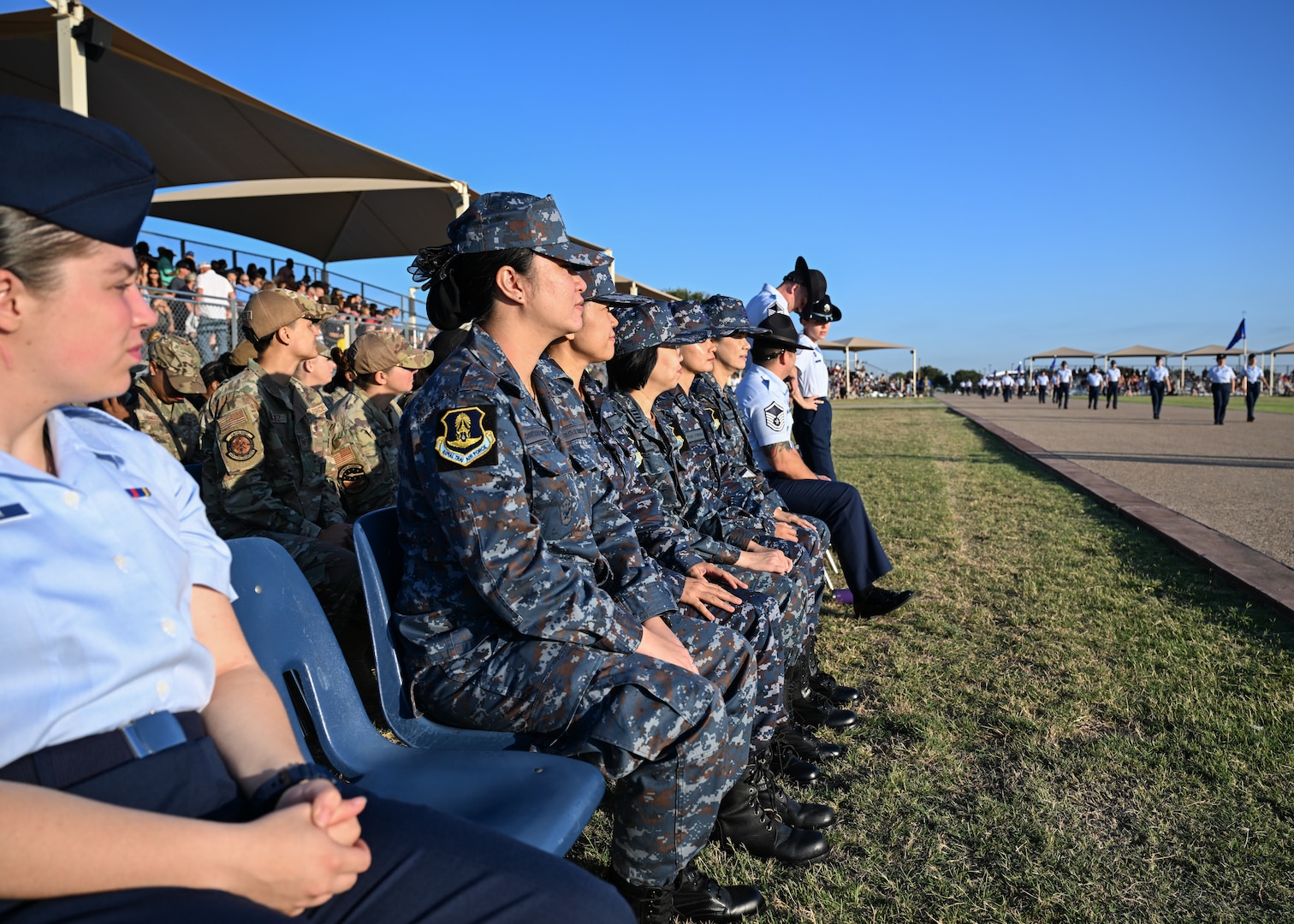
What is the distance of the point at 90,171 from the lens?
1.17 meters

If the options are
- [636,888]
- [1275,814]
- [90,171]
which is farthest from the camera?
[1275,814]

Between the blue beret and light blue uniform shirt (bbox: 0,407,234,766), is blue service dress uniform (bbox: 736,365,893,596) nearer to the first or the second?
light blue uniform shirt (bbox: 0,407,234,766)

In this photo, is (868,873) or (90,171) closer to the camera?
(90,171)

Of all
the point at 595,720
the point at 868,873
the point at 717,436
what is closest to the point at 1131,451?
the point at 717,436

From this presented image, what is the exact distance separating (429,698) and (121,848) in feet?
3.49

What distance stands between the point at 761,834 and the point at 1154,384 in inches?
1124

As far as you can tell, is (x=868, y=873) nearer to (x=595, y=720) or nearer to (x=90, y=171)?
(x=595, y=720)

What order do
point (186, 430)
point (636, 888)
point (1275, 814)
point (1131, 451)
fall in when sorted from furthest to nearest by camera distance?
point (1131, 451), point (186, 430), point (1275, 814), point (636, 888)

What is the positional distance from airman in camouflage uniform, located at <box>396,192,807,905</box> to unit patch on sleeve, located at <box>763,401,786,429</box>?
10.3 feet

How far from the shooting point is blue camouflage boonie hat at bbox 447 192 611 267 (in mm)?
2297

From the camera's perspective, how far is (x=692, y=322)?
→ 4.46 m

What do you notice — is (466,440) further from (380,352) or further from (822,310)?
(822,310)

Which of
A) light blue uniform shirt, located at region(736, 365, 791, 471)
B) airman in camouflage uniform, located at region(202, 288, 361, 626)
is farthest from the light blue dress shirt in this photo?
airman in camouflage uniform, located at region(202, 288, 361, 626)

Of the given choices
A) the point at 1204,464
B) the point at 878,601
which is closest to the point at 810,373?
the point at 878,601
